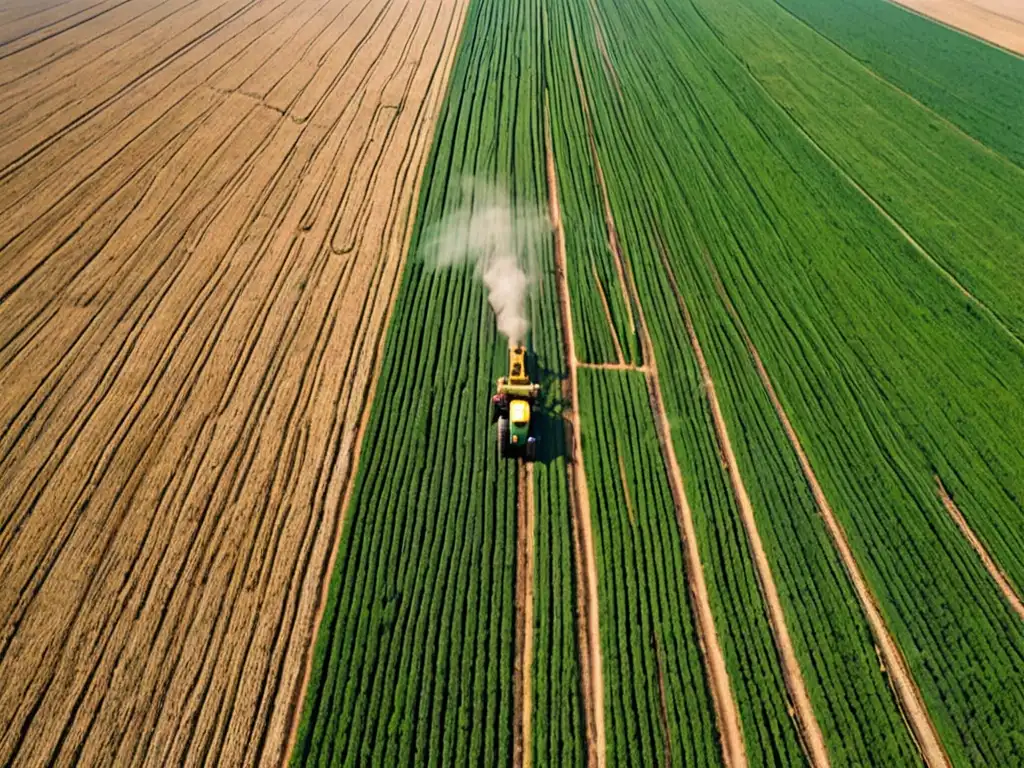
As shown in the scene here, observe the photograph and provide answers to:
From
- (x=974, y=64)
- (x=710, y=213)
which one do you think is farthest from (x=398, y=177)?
(x=974, y=64)

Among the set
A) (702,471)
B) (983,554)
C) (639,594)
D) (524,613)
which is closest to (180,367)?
(524,613)

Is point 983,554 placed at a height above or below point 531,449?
below

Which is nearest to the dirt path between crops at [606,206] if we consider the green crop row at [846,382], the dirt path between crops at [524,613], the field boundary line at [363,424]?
the green crop row at [846,382]

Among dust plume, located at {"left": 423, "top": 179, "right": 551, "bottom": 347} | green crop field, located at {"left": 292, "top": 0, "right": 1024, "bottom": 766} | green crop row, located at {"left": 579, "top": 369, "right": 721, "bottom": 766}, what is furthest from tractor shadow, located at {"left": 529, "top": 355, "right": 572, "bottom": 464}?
dust plume, located at {"left": 423, "top": 179, "right": 551, "bottom": 347}

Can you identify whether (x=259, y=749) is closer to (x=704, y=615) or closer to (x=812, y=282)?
(x=704, y=615)

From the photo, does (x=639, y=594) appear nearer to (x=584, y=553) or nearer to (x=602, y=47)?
(x=584, y=553)

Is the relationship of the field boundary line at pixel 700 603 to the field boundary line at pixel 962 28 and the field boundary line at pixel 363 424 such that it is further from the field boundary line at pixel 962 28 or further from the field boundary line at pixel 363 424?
the field boundary line at pixel 962 28
